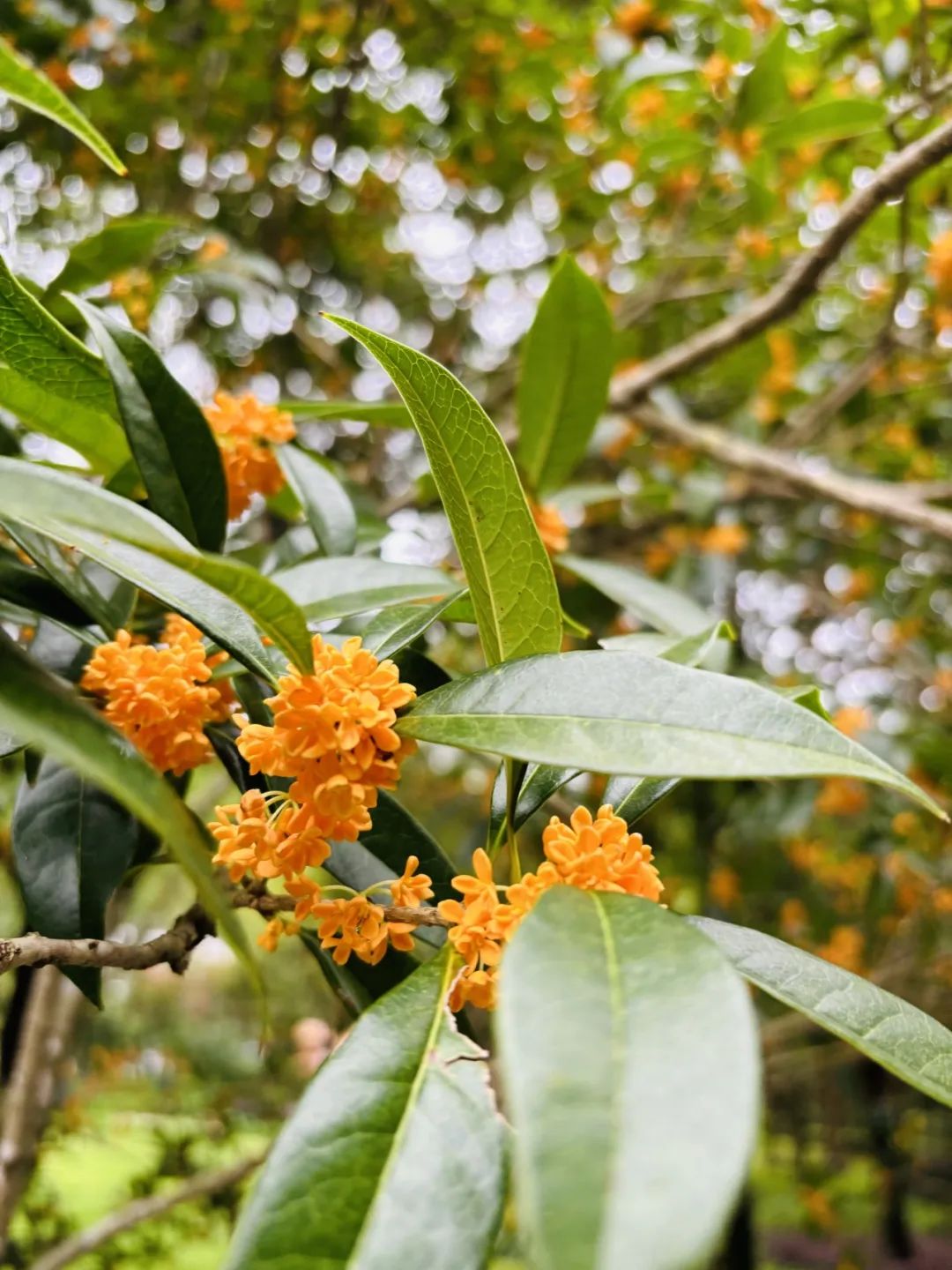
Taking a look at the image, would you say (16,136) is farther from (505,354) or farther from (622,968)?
(622,968)

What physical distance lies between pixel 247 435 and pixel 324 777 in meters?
0.44

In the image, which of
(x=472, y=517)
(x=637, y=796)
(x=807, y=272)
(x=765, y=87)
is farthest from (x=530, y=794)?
(x=765, y=87)

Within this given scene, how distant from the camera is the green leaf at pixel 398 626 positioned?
0.60 metres

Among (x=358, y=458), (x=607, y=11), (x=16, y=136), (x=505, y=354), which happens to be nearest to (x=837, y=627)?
(x=505, y=354)

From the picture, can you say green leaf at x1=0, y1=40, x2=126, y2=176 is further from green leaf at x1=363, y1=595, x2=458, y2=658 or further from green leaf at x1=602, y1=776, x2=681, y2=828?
green leaf at x1=602, y1=776, x2=681, y2=828

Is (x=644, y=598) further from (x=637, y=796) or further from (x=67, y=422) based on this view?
(x=67, y=422)

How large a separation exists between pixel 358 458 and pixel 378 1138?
223 centimetres

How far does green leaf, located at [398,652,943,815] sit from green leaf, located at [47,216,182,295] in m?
0.70

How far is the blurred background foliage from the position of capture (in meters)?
1.72

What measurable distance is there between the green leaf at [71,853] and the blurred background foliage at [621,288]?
2.09 ft

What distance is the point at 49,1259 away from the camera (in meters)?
1.44

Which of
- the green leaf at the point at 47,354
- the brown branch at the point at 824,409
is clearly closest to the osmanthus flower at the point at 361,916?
the green leaf at the point at 47,354

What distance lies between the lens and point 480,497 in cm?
56

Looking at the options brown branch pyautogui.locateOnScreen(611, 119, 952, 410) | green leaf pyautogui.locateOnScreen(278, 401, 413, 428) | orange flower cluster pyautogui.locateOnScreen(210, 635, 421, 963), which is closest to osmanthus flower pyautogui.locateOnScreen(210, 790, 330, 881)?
orange flower cluster pyautogui.locateOnScreen(210, 635, 421, 963)
